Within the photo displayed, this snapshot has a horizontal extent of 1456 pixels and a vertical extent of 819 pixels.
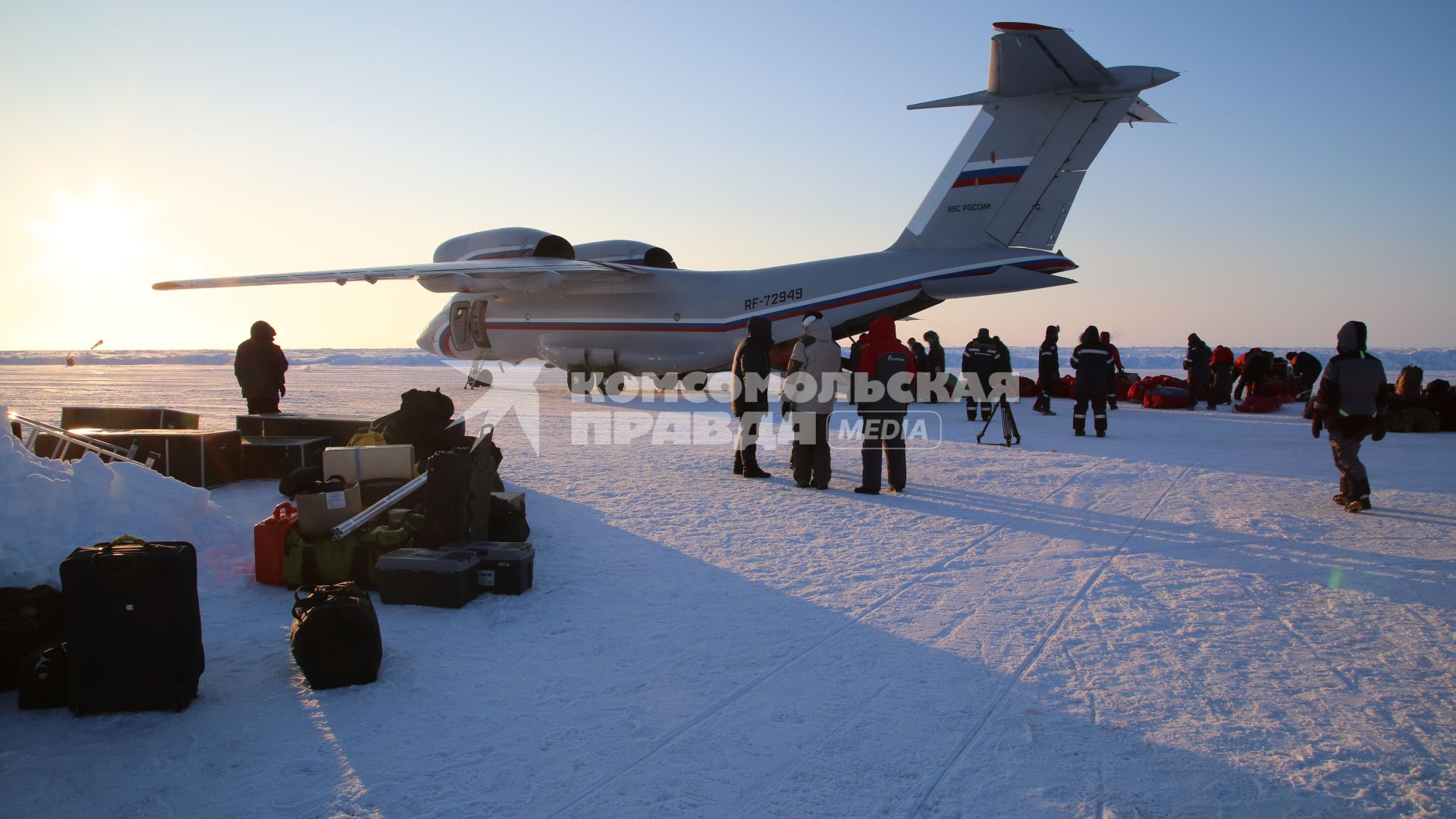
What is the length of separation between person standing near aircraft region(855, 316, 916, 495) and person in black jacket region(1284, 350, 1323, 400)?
937cm

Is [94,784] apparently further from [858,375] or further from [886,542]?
[858,375]

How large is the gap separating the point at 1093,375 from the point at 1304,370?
7.51 metres

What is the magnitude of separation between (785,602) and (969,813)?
211 cm

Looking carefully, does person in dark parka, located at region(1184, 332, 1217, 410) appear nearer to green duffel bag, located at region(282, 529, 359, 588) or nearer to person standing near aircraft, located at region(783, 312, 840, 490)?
person standing near aircraft, located at region(783, 312, 840, 490)

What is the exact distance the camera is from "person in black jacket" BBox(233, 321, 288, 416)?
997 cm

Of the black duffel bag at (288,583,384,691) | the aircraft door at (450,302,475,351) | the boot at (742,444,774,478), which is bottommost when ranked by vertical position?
the black duffel bag at (288,583,384,691)

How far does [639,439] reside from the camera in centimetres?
1162

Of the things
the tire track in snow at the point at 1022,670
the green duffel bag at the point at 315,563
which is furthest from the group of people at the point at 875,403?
the green duffel bag at the point at 315,563

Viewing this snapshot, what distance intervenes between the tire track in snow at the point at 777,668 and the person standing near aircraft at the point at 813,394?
201 cm

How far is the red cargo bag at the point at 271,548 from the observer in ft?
15.3

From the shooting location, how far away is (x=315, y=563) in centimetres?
463

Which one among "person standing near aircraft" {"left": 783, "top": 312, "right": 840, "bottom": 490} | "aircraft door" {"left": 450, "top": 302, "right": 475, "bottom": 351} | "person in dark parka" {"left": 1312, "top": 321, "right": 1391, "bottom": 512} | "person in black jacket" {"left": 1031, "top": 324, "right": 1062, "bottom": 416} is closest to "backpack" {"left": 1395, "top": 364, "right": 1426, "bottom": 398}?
"person in black jacket" {"left": 1031, "top": 324, "right": 1062, "bottom": 416}

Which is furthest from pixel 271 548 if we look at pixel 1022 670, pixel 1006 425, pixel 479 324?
pixel 479 324

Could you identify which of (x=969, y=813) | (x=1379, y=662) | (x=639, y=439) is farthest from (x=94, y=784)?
(x=639, y=439)
